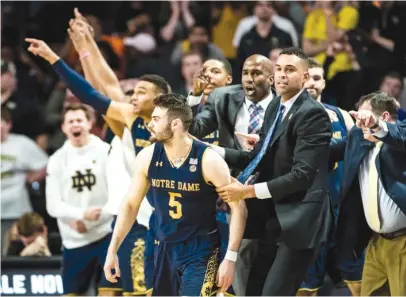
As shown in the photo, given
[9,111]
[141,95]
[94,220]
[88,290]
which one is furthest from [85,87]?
[9,111]

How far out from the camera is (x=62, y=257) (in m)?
9.62

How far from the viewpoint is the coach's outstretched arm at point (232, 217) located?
7.01 m

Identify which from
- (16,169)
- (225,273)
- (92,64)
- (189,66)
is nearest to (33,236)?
(16,169)

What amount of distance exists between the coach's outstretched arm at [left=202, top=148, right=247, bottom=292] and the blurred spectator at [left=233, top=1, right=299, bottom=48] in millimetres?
4420

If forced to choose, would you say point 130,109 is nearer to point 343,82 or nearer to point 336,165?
point 336,165

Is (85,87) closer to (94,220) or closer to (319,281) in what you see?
(94,220)

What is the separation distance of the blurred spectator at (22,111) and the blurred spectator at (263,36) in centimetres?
236

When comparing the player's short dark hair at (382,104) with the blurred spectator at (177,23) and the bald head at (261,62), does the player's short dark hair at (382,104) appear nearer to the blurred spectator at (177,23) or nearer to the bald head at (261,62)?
the bald head at (261,62)

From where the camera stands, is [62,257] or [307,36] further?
[307,36]


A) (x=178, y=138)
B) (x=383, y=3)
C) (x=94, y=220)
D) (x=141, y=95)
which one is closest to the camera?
(x=178, y=138)

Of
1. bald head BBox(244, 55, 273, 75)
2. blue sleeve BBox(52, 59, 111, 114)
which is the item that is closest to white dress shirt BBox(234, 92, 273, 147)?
bald head BBox(244, 55, 273, 75)

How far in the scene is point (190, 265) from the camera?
7129 millimetres

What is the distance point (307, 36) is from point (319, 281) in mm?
3459

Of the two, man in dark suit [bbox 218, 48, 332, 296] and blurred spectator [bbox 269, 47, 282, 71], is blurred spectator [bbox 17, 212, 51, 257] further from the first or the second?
man in dark suit [bbox 218, 48, 332, 296]
